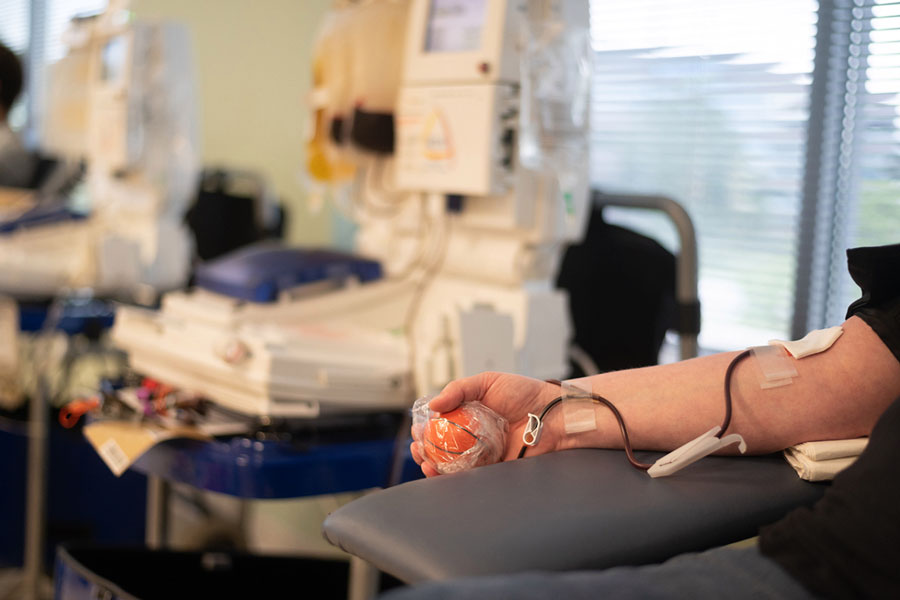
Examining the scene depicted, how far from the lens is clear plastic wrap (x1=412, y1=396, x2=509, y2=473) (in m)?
0.90

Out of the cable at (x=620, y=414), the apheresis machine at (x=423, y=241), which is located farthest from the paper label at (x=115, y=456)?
the cable at (x=620, y=414)

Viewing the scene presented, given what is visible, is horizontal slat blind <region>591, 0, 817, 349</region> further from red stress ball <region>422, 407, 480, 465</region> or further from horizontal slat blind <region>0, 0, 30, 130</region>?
horizontal slat blind <region>0, 0, 30, 130</region>

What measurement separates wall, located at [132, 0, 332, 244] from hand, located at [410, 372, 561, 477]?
213 centimetres

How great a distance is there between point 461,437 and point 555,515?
0.20m

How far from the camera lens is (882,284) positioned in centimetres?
89

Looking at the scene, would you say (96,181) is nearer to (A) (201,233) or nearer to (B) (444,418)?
(A) (201,233)

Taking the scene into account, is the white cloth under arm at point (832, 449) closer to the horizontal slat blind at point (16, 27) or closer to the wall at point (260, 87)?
the wall at point (260, 87)

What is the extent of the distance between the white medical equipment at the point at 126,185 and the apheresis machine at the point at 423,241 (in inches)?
33.3

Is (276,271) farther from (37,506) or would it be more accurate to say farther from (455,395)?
(37,506)

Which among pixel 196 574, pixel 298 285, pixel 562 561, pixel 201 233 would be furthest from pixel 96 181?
pixel 562 561

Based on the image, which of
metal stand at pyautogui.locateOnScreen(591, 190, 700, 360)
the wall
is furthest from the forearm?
the wall

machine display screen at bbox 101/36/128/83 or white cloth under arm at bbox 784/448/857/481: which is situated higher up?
machine display screen at bbox 101/36/128/83

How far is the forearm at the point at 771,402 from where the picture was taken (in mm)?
896

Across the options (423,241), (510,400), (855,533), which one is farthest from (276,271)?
(855,533)
